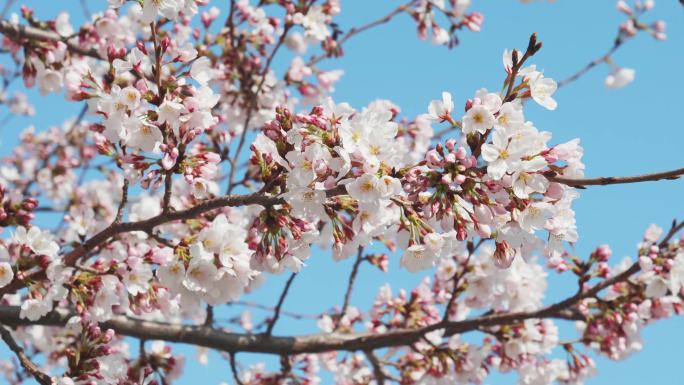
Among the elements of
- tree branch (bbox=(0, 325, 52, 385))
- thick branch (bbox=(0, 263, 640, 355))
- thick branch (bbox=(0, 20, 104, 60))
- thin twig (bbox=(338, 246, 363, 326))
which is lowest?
tree branch (bbox=(0, 325, 52, 385))

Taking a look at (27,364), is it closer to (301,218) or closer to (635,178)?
(301,218)

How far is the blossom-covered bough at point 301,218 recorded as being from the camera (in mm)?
2715

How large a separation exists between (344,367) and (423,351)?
145 cm

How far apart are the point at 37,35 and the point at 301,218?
8.97 ft

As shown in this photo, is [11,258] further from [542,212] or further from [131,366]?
[542,212]

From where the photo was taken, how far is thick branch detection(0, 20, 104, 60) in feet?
15.6

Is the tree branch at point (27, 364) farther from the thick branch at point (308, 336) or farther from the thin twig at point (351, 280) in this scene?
the thin twig at point (351, 280)

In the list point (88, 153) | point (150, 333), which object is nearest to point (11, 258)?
point (150, 333)

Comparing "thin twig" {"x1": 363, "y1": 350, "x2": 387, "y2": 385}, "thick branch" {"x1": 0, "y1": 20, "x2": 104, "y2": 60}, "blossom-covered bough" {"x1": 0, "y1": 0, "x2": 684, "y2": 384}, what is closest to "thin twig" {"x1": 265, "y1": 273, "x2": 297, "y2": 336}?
"blossom-covered bough" {"x1": 0, "y1": 0, "x2": 684, "y2": 384}

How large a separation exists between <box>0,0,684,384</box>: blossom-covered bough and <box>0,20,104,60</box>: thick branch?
0.01 m

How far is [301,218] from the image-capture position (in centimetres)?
313

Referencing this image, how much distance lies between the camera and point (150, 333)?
180 inches

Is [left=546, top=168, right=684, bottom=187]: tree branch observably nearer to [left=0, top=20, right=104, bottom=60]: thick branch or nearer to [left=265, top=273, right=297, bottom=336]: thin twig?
[left=265, top=273, right=297, bottom=336]: thin twig

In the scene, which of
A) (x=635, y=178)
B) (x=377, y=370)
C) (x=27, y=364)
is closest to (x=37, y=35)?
(x=27, y=364)
